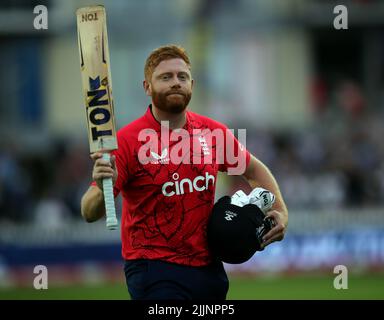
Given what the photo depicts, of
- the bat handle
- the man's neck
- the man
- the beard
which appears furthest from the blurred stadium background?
the bat handle

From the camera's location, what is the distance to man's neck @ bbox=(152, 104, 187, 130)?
25.8ft

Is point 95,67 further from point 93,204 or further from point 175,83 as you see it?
point 93,204

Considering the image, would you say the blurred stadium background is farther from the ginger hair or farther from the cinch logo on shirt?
the ginger hair

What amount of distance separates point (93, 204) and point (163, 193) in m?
0.52

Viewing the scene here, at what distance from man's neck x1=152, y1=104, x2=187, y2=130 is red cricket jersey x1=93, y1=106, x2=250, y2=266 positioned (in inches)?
1.5

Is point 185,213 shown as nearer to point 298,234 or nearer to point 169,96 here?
point 169,96

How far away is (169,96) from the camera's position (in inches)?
304

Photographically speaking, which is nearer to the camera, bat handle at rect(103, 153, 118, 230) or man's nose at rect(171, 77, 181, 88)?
bat handle at rect(103, 153, 118, 230)

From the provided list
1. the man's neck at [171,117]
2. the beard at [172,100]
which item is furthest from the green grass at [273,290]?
the beard at [172,100]

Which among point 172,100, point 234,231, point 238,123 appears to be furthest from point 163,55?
point 238,123

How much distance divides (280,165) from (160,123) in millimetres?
13108

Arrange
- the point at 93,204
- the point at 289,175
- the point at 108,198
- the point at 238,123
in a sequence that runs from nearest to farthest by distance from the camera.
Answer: the point at 108,198 → the point at 93,204 → the point at 289,175 → the point at 238,123

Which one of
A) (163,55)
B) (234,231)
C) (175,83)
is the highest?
(163,55)

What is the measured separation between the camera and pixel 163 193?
7.72 metres
